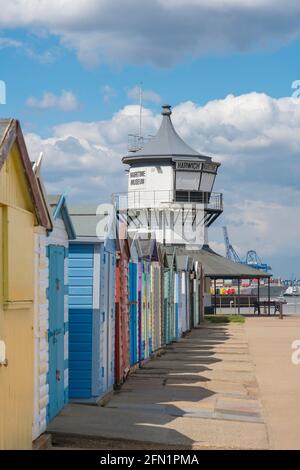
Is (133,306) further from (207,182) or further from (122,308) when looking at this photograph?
(207,182)

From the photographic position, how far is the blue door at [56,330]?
10.9 m

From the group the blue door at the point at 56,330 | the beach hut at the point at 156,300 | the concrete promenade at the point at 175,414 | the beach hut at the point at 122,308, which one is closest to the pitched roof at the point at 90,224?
the beach hut at the point at 122,308

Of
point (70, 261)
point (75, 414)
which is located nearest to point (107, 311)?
point (70, 261)

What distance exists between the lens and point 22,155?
812 centimetres

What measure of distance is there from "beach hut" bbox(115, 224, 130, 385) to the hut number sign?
125ft

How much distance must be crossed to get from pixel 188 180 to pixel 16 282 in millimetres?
46661

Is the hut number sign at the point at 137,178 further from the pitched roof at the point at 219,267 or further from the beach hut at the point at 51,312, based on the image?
the beach hut at the point at 51,312

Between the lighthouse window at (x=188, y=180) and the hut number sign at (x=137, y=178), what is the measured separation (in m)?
2.40

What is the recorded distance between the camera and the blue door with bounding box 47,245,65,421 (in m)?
10.9

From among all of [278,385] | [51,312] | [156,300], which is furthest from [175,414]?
[156,300]

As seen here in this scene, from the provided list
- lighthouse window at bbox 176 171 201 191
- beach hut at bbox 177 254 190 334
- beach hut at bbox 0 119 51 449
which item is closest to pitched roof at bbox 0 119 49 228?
beach hut at bbox 0 119 51 449

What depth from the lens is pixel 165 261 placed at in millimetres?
28328
